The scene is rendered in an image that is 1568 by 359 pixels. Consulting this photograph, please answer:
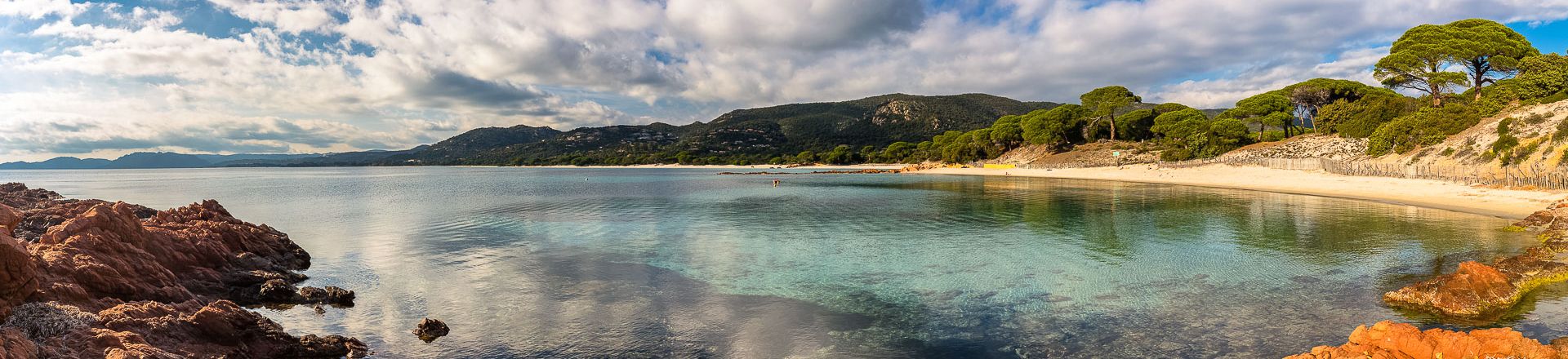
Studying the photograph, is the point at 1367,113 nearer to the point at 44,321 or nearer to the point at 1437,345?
the point at 1437,345

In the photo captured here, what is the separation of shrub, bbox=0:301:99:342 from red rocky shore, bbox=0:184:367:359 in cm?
1

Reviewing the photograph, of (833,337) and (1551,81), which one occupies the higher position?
(1551,81)

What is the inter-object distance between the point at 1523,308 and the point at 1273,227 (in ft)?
44.8

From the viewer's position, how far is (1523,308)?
10117 mm

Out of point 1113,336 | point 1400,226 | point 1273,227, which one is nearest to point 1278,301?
point 1113,336

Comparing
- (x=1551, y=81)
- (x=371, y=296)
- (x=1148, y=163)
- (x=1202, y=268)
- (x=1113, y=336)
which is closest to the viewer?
(x=1113, y=336)

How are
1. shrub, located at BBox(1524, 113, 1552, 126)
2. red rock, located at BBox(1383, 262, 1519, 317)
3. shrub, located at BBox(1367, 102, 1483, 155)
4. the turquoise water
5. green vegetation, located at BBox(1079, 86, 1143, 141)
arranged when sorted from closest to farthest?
the turquoise water, red rock, located at BBox(1383, 262, 1519, 317), shrub, located at BBox(1524, 113, 1552, 126), shrub, located at BBox(1367, 102, 1483, 155), green vegetation, located at BBox(1079, 86, 1143, 141)

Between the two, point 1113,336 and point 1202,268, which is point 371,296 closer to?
point 1113,336

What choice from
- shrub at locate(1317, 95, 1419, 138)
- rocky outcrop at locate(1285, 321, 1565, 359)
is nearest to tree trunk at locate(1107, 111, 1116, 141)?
shrub at locate(1317, 95, 1419, 138)

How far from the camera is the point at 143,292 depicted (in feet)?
32.6

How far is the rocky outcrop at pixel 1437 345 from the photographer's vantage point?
6.19 m

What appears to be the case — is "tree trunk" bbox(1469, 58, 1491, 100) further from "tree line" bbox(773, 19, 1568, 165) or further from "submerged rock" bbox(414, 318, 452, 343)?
"submerged rock" bbox(414, 318, 452, 343)

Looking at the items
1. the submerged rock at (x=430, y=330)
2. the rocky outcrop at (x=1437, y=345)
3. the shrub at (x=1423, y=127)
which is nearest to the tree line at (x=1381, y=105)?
the shrub at (x=1423, y=127)

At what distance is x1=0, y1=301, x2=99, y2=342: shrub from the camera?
653 cm
